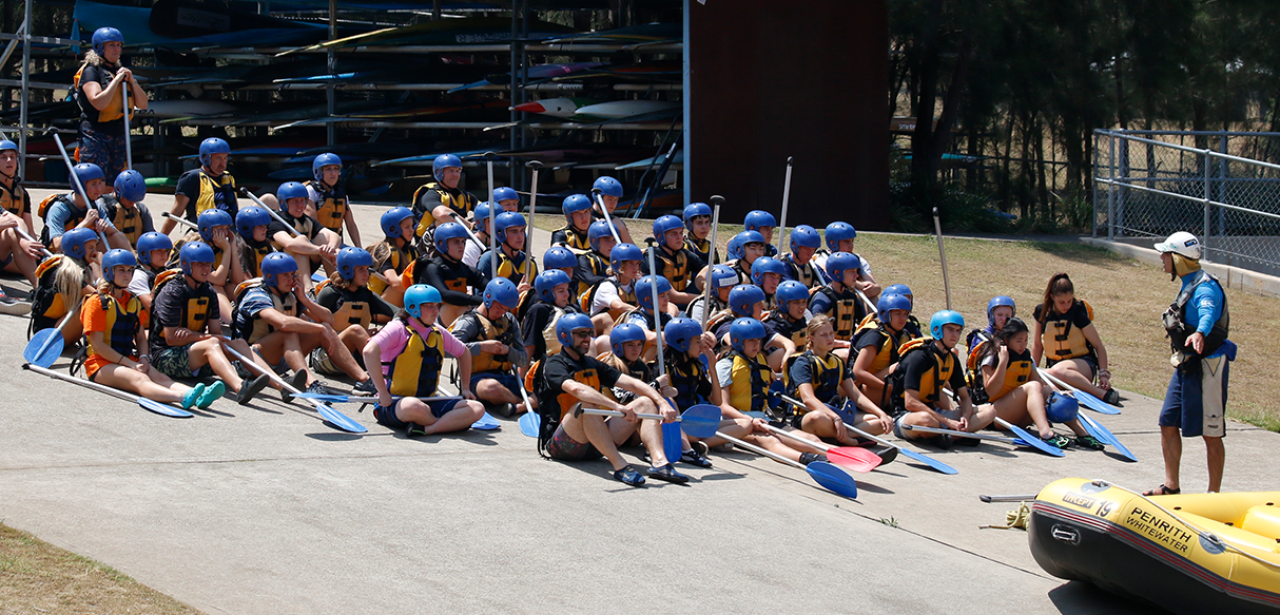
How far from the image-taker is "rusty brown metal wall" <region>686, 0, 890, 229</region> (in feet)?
61.2

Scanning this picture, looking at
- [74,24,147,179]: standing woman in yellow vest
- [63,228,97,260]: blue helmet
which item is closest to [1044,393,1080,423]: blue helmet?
[63,228,97,260]: blue helmet

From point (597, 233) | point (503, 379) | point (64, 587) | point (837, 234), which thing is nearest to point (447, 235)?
point (597, 233)

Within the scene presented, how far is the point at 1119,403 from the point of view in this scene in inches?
421

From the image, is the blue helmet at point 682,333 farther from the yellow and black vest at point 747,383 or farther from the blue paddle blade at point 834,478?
the blue paddle blade at point 834,478

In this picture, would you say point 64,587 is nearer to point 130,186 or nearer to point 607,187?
point 130,186

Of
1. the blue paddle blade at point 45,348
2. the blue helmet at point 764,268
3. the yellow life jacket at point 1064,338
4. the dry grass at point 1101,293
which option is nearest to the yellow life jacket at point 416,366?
the blue paddle blade at point 45,348

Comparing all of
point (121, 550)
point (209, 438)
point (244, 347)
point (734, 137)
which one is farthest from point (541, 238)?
point (121, 550)

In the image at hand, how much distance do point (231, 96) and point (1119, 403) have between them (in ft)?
70.3

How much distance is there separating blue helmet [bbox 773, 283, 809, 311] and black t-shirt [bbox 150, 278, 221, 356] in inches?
166

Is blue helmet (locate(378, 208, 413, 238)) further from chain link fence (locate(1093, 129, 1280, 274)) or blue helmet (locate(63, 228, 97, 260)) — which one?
chain link fence (locate(1093, 129, 1280, 274))

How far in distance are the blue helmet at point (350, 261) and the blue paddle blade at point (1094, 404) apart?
19.7 ft

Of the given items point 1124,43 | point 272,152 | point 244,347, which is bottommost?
point 244,347

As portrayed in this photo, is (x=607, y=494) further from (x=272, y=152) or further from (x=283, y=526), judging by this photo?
(x=272, y=152)

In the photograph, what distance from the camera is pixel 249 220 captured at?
391 inches
